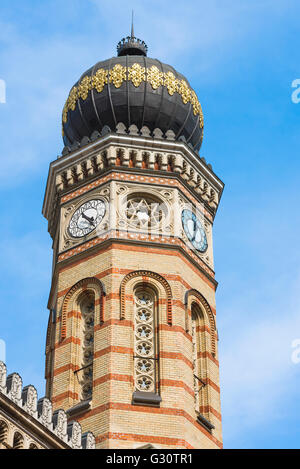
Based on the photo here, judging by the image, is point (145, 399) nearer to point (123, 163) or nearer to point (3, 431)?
point (3, 431)

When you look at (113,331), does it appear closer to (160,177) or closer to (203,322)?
(203,322)

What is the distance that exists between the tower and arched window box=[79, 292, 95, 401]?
0.10 ft

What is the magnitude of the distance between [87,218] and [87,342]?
375 centimetres

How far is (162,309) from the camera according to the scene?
102 feet

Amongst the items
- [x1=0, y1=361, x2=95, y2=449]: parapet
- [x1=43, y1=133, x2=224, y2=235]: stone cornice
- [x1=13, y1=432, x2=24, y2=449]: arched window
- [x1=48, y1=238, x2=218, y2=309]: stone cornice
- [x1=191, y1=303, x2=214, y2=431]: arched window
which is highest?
[x1=43, y1=133, x2=224, y2=235]: stone cornice

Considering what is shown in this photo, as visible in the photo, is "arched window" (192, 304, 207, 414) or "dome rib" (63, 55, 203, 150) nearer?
"arched window" (192, 304, 207, 414)

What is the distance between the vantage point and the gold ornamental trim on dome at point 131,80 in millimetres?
34656

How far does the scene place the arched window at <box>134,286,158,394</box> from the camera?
2998cm

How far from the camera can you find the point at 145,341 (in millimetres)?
30656

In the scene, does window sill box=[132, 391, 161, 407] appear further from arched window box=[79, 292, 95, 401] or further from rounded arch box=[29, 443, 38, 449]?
rounded arch box=[29, 443, 38, 449]

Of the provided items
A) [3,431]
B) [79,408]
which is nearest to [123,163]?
[79,408]

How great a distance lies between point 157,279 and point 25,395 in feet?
22.0

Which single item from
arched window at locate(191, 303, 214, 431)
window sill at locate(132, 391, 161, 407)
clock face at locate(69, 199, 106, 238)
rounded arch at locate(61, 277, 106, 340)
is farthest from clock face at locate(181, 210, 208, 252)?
window sill at locate(132, 391, 161, 407)
